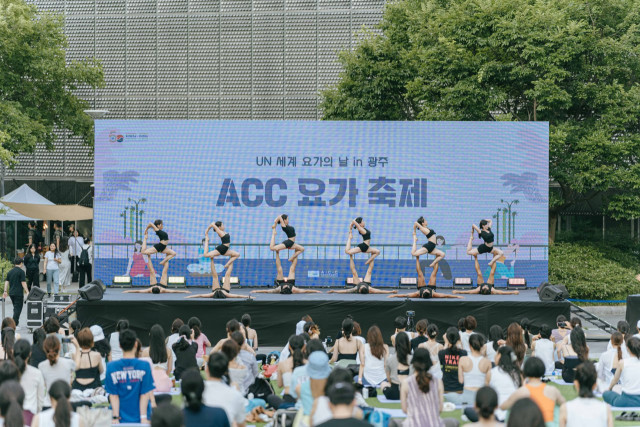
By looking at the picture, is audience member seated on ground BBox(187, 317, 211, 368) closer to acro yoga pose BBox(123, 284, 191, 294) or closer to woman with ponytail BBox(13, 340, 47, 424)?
woman with ponytail BBox(13, 340, 47, 424)

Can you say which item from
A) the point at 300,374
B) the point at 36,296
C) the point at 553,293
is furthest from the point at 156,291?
the point at 300,374

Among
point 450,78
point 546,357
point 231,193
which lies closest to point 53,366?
point 546,357

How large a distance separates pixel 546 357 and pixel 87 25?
25.8m

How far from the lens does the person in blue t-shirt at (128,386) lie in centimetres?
896

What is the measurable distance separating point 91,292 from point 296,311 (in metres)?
4.23

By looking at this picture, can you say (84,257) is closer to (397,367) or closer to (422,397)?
(397,367)

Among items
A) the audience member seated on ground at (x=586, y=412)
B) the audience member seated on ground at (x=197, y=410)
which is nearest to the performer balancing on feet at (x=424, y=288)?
the audience member seated on ground at (x=586, y=412)

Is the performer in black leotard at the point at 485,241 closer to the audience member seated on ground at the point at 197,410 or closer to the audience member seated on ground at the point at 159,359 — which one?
the audience member seated on ground at the point at 159,359

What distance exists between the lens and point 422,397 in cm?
826

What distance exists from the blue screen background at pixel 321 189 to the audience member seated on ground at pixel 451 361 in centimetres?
885

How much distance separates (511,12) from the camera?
24250mm

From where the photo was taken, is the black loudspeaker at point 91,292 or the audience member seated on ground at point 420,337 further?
the black loudspeaker at point 91,292

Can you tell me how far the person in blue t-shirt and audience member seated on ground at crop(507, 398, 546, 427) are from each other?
433cm

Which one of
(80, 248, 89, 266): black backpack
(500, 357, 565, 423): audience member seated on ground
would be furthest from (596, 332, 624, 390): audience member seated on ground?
(80, 248, 89, 266): black backpack
